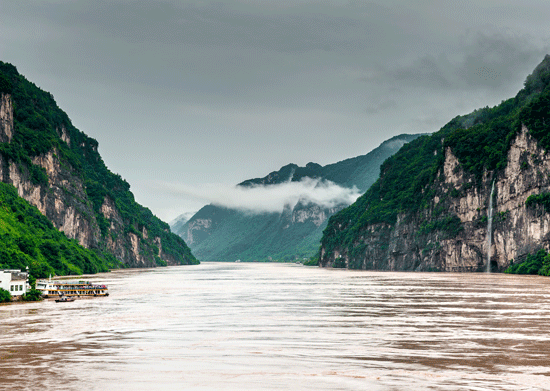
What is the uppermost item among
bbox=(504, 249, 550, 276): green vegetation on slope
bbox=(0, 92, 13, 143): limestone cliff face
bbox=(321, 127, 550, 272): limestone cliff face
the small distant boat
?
bbox=(0, 92, 13, 143): limestone cliff face

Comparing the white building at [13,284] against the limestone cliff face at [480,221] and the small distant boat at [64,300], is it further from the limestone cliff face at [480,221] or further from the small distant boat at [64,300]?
the limestone cliff face at [480,221]

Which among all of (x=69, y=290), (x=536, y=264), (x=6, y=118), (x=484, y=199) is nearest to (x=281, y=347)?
(x=69, y=290)

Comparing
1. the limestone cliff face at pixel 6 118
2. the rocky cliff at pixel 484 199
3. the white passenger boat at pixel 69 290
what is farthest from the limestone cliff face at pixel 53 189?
the rocky cliff at pixel 484 199

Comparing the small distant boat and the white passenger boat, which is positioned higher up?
the white passenger boat

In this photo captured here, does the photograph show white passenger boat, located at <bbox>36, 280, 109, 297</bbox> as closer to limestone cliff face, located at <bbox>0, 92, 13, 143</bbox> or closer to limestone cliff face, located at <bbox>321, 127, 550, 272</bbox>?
limestone cliff face, located at <bbox>321, 127, 550, 272</bbox>

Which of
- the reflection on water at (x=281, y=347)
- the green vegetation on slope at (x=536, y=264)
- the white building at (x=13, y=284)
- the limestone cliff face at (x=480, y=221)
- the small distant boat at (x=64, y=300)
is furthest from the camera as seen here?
the limestone cliff face at (x=480, y=221)

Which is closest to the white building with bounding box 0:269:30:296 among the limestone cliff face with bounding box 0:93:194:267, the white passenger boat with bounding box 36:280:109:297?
the white passenger boat with bounding box 36:280:109:297
